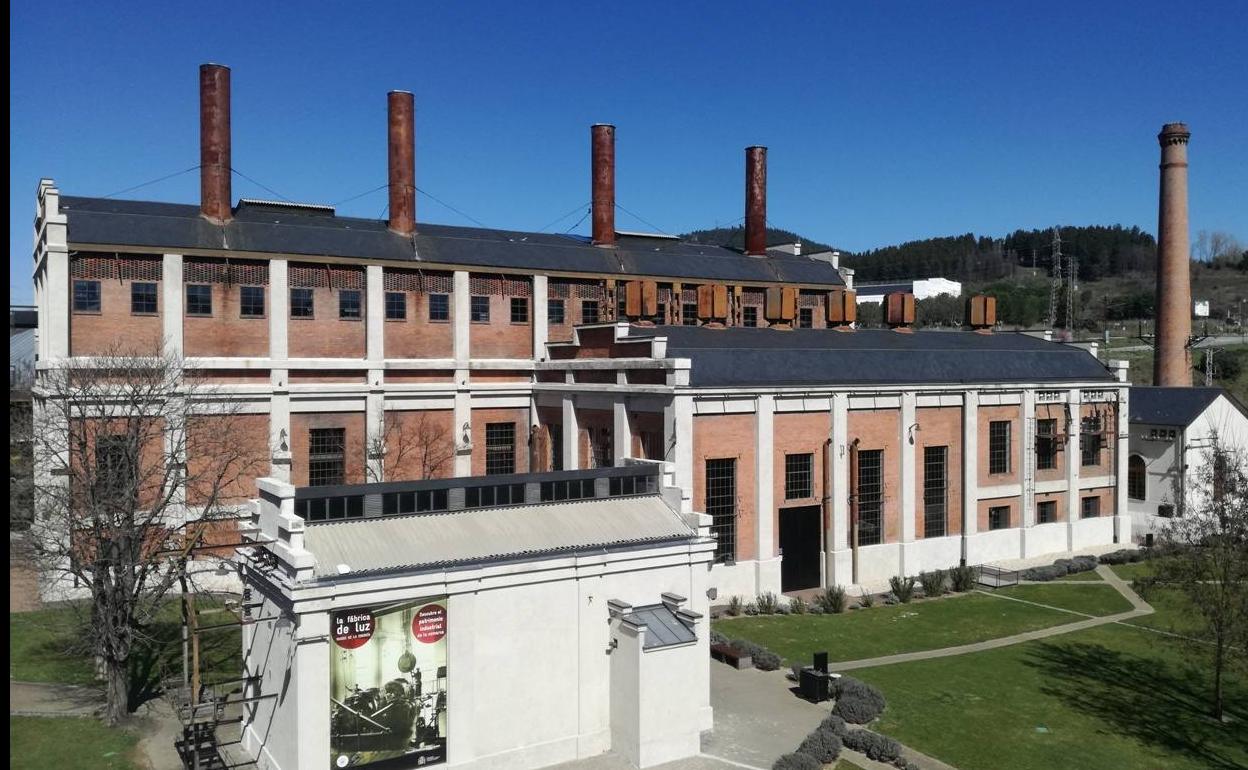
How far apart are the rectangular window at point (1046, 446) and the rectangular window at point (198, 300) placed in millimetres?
36988

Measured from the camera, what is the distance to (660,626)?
22047 mm

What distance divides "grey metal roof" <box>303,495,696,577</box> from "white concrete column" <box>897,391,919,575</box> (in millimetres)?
18047

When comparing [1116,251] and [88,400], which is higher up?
[1116,251]

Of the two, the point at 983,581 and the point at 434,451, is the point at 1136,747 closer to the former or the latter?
the point at 983,581

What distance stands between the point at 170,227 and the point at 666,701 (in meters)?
29.1

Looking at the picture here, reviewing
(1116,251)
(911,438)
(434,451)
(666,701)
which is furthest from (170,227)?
(1116,251)

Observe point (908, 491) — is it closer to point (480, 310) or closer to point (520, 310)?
point (520, 310)

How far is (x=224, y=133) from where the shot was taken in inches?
1634

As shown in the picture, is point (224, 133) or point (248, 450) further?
point (224, 133)

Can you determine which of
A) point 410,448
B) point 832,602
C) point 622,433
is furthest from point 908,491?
point 410,448

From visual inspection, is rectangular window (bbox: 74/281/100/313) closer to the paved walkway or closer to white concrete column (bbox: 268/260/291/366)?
white concrete column (bbox: 268/260/291/366)

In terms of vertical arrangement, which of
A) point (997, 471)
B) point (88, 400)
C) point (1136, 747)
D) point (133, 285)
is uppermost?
point (133, 285)

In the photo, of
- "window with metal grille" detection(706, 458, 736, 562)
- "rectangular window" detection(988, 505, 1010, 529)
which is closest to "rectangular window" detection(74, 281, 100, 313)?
"window with metal grille" detection(706, 458, 736, 562)

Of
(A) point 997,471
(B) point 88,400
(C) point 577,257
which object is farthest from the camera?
(C) point 577,257
